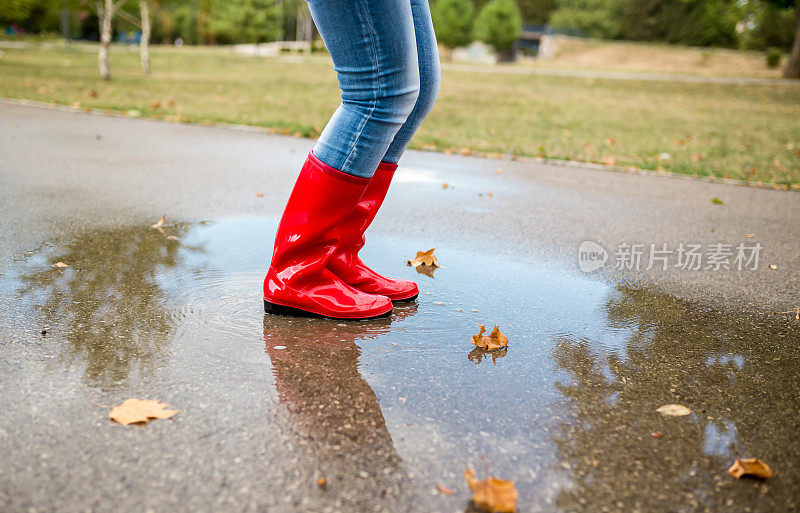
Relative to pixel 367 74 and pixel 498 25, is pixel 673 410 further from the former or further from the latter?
pixel 498 25

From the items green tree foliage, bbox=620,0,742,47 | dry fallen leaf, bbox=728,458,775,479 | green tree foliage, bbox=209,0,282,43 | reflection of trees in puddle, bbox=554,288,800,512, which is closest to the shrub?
green tree foliage, bbox=620,0,742,47

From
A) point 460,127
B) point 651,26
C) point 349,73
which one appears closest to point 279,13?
point 651,26

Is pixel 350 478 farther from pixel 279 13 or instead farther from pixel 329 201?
pixel 279 13

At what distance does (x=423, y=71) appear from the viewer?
→ 2.26m

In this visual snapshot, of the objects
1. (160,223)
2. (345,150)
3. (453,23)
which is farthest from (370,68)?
(453,23)

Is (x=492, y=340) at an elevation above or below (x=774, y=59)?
below

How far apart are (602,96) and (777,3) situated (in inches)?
394

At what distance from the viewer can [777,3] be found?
2238cm

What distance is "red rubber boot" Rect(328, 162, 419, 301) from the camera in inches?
92.7

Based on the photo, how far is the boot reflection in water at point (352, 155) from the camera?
6.35ft

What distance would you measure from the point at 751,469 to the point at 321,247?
1368 mm

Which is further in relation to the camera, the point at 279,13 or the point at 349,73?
the point at 279,13

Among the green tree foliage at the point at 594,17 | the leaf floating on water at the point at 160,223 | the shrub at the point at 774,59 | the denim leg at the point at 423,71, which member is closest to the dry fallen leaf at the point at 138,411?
the denim leg at the point at 423,71

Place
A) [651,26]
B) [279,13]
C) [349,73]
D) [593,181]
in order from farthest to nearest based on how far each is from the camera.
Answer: [651,26]
[279,13]
[593,181]
[349,73]
